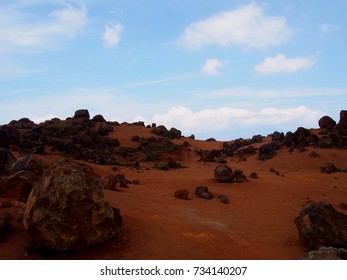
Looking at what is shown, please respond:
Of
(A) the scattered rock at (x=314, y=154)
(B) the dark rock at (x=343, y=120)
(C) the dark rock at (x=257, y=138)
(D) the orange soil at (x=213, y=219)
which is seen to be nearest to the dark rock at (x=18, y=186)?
(D) the orange soil at (x=213, y=219)

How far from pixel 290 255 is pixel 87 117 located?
32.3m

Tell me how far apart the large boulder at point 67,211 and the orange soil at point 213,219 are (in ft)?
1.13

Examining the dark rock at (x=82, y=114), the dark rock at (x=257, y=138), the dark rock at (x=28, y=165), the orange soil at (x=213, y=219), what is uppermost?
the dark rock at (x=82, y=114)

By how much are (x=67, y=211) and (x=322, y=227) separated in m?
5.16

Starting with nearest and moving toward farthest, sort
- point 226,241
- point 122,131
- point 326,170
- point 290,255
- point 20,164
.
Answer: point 290,255, point 226,241, point 20,164, point 326,170, point 122,131

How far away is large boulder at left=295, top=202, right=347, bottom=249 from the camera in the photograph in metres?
7.28

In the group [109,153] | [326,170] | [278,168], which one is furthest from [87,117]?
[326,170]

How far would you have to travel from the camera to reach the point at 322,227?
739 centimetres

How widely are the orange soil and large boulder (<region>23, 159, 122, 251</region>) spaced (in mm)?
345

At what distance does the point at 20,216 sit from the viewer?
25.1 ft

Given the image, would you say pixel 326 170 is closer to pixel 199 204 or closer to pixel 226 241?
pixel 199 204

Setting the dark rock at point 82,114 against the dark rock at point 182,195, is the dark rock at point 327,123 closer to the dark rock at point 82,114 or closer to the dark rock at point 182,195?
the dark rock at point 182,195

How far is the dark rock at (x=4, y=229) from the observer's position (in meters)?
6.95

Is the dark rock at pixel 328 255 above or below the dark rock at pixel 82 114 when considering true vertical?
below
